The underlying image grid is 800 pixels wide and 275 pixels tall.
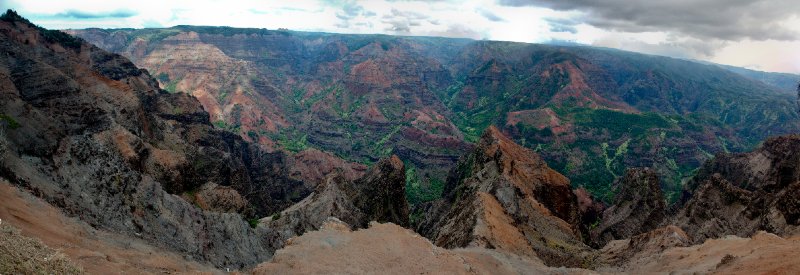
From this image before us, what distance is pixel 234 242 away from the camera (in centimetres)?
5050

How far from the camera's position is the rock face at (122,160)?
3872 centimetres

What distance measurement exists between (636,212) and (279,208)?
7461 cm

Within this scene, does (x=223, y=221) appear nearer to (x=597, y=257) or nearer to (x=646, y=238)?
(x=597, y=257)

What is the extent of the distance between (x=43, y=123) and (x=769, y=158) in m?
132

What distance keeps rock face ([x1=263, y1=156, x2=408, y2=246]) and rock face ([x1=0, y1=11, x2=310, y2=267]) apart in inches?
285

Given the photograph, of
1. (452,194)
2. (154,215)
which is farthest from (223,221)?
(452,194)

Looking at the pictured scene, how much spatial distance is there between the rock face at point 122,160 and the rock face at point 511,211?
2652cm

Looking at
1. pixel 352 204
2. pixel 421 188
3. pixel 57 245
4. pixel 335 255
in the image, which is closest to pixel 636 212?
pixel 352 204

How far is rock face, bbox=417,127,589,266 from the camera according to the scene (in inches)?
2322

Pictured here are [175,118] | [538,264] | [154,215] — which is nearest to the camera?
[154,215]

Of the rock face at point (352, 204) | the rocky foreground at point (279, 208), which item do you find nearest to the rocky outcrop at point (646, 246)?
the rocky foreground at point (279, 208)

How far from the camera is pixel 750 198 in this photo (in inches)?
2795

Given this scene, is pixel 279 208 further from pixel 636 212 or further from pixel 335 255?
pixel 636 212

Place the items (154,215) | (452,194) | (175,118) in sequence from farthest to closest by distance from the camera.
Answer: (175,118), (452,194), (154,215)
